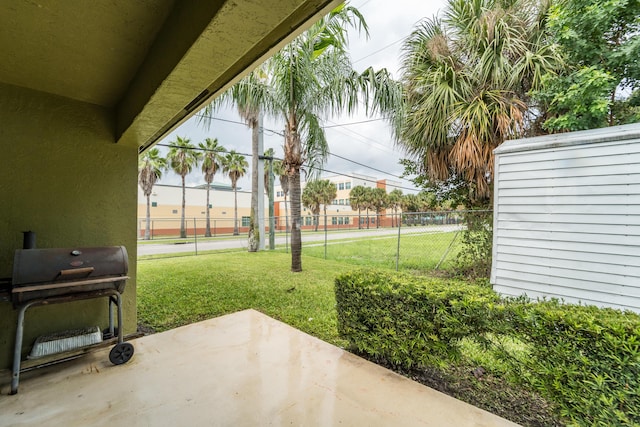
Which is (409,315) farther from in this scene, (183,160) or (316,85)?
(183,160)

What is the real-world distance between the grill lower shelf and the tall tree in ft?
20.5

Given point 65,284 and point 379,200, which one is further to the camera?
point 379,200

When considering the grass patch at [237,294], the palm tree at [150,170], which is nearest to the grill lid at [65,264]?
the grass patch at [237,294]

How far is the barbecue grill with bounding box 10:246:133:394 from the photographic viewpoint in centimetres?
195

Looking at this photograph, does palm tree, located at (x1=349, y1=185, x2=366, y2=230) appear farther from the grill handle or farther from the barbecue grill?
the grill handle

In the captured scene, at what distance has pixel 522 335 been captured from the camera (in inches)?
64.7

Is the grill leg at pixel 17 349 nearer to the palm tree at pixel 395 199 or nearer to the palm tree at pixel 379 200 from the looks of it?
the palm tree at pixel 379 200

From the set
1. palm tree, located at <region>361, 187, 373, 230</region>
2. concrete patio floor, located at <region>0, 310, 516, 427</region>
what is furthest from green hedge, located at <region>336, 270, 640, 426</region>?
palm tree, located at <region>361, 187, 373, 230</region>

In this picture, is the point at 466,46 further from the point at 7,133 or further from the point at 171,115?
the point at 7,133

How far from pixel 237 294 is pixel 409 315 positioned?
335 centimetres

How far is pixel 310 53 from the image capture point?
16.0ft

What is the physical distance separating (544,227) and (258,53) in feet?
13.3

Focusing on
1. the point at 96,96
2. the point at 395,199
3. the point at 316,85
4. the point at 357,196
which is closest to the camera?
the point at 96,96

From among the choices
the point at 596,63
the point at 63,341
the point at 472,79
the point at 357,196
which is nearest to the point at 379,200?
the point at 357,196
